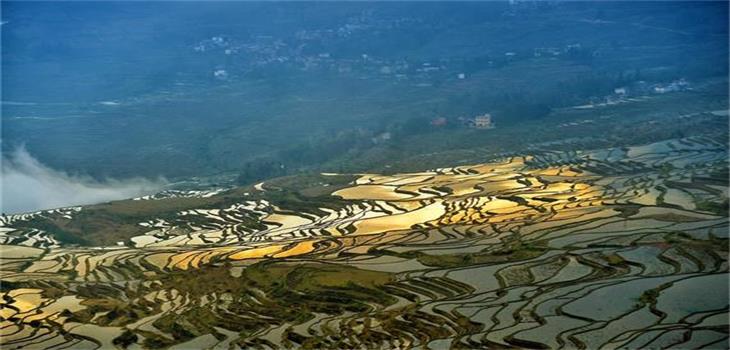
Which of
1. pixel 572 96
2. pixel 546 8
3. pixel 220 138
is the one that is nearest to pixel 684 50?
pixel 572 96

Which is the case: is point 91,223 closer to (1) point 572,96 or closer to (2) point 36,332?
(2) point 36,332

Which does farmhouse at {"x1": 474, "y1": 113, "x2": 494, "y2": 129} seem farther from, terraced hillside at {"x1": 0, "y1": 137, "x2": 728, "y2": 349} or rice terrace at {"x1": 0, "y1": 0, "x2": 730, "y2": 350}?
terraced hillside at {"x1": 0, "y1": 137, "x2": 728, "y2": 349}

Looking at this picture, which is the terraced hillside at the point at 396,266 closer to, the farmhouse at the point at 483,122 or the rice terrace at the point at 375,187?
the rice terrace at the point at 375,187

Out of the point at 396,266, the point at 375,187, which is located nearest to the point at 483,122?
the point at 375,187

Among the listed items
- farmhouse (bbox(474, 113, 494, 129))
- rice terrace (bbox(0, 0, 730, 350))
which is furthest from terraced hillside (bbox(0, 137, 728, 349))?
farmhouse (bbox(474, 113, 494, 129))

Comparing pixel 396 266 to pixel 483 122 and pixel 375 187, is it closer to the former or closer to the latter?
pixel 375 187
